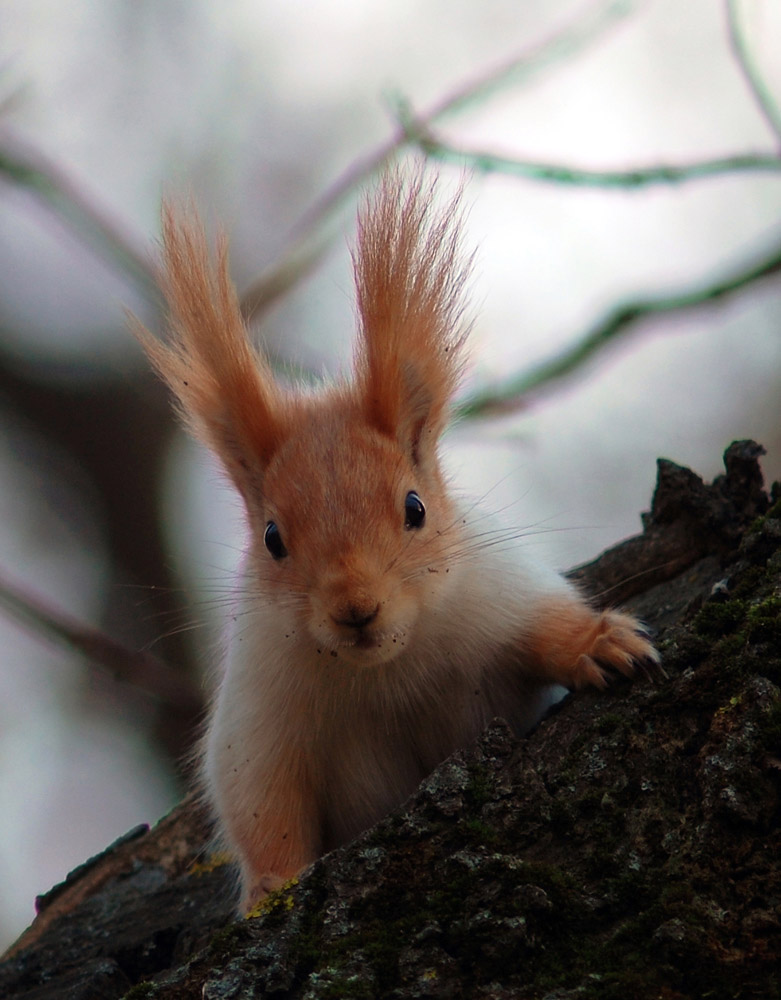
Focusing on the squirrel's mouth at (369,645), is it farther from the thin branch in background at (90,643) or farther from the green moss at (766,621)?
the thin branch in background at (90,643)

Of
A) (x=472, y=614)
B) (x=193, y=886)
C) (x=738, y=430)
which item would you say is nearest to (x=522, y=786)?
(x=472, y=614)

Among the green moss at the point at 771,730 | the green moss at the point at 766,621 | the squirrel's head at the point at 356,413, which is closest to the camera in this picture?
the green moss at the point at 771,730

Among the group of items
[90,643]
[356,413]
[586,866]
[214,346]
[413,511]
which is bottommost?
[586,866]

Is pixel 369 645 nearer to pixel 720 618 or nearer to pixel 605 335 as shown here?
pixel 720 618

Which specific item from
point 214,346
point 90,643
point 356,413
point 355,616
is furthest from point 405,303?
point 90,643

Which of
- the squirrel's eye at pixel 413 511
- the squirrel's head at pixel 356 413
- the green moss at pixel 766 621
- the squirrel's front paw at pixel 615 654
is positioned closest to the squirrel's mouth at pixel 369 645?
the squirrel's head at pixel 356 413

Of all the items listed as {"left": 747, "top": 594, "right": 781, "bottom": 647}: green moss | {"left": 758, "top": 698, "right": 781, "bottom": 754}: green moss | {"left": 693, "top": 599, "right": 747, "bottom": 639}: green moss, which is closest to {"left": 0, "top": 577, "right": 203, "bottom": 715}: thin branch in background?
{"left": 693, "top": 599, "right": 747, "bottom": 639}: green moss
